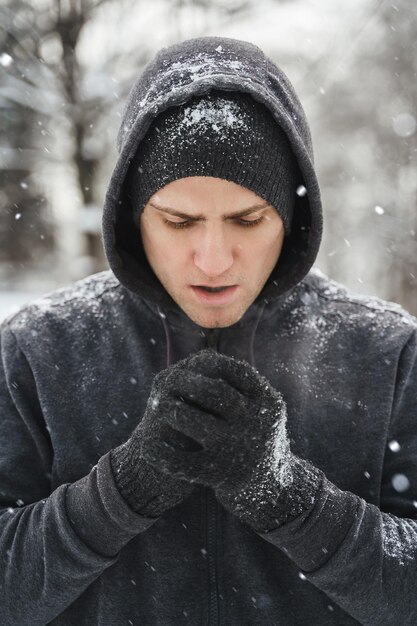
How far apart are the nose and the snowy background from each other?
4274mm

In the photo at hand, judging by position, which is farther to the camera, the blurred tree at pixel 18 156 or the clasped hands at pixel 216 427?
the blurred tree at pixel 18 156

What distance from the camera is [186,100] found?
4.88 feet

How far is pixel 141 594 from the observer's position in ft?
5.16

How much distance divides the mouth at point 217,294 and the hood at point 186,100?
0.57 feet

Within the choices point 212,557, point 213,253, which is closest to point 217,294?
point 213,253

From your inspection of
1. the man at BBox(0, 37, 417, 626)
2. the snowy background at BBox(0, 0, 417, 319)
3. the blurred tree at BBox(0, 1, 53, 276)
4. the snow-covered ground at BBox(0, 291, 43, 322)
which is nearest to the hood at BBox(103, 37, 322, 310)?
the man at BBox(0, 37, 417, 626)

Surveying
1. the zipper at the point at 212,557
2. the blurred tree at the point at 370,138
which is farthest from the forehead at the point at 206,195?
the blurred tree at the point at 370,138

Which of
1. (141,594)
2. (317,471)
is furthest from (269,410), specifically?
(141,594)

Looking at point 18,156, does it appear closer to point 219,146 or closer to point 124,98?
point 124,98

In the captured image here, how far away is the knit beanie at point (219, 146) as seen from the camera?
1.48 metres

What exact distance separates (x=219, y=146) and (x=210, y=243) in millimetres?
239

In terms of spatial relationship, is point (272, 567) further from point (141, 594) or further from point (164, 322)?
point (164, 322)

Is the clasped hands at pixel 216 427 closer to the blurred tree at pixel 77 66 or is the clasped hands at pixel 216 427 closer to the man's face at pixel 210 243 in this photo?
the man's face at pixel 210 243

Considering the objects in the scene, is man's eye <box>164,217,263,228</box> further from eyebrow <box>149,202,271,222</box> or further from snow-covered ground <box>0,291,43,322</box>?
snow-covered ground <box>0,291,43,322</box>
